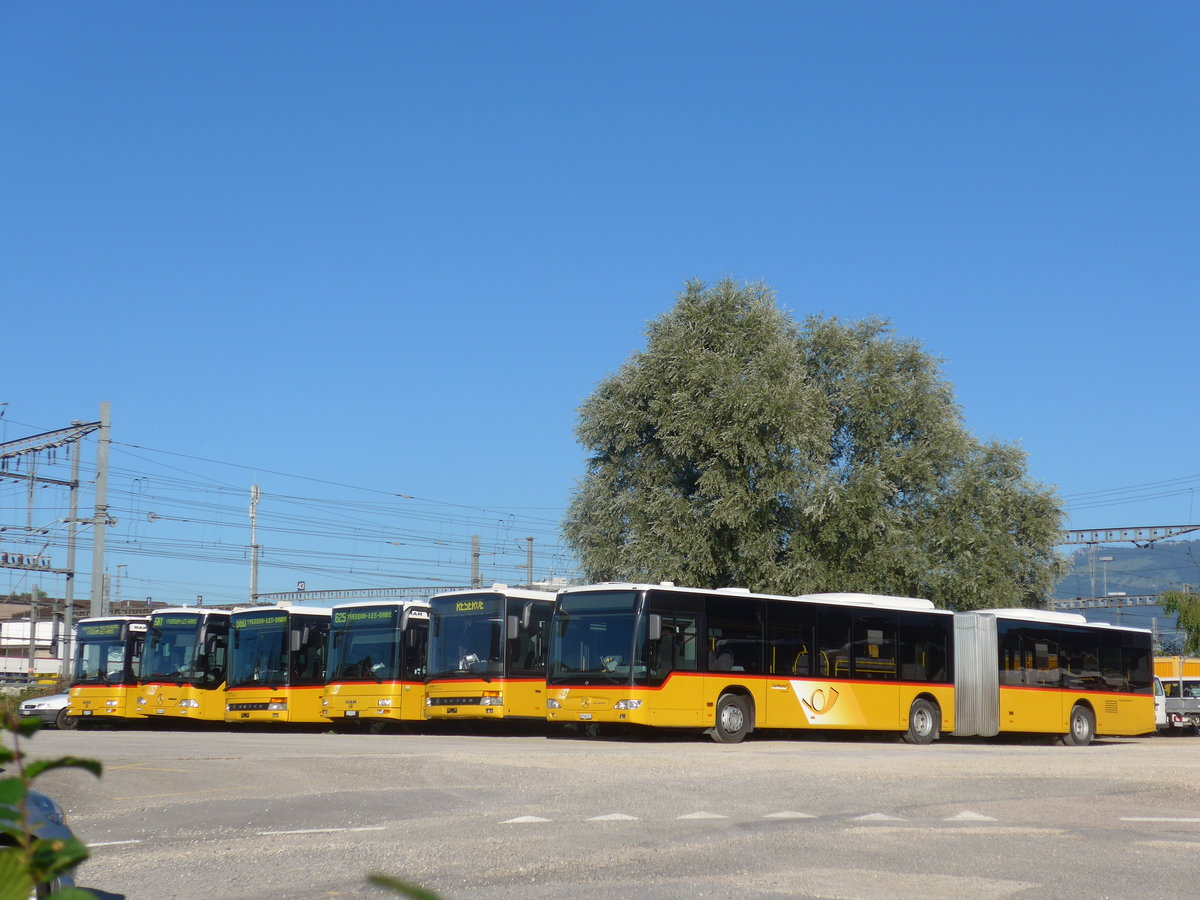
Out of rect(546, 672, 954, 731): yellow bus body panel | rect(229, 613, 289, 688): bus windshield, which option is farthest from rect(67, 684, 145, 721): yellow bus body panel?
rect(546, 672, 954, 731): yellow bus body panel

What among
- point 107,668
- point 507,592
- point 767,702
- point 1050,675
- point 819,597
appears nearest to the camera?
point 767,702

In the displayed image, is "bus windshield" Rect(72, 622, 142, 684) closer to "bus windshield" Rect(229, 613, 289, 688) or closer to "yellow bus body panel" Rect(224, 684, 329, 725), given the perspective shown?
"bus windshield" Rect(229, 613, 289, 688)

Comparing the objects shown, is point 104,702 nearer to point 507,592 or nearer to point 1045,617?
point 507,592

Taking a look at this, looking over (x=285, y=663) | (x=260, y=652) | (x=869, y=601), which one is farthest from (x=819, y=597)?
(x=260, y=652)

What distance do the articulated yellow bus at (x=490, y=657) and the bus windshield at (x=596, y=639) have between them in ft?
7.87

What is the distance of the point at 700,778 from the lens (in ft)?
52.1

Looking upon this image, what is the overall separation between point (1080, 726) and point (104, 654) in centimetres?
2443

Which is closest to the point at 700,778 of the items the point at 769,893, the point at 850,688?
the point at 769,893

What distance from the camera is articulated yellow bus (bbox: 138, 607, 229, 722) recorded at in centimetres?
3375

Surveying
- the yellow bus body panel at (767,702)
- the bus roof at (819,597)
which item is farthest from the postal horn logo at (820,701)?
Answer: the bus roof at (819,597)

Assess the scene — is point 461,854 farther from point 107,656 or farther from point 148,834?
point 107,656

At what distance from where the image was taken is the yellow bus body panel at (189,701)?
3366 centimetres

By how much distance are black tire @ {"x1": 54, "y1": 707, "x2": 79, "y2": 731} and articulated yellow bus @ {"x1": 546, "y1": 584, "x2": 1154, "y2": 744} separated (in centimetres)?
1584

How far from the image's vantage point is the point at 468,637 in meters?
29.0
